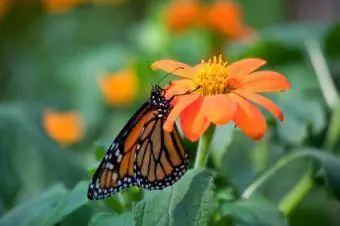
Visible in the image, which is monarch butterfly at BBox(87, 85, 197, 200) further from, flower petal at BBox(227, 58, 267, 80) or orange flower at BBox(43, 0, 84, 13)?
orange flower at BBox(43, 0, 84, 13)

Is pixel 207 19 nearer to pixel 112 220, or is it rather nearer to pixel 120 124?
pixel 120 124

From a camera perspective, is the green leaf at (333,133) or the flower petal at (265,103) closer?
the flower petal at (265,103)

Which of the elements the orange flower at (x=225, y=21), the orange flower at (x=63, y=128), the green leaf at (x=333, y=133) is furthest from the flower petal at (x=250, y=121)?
the orange flower at (x=225, y=21)

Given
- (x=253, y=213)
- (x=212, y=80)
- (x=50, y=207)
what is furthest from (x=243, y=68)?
(x=50, y=207)

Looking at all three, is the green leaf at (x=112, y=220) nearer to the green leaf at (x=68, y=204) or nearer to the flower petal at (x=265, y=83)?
the green leaf at (x=68, y=204)

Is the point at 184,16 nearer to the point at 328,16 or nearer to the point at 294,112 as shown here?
the point at 294,112

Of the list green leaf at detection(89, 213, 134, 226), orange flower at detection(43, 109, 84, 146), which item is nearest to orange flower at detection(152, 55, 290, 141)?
green leaf at detection(89, 213, 134, 226)
